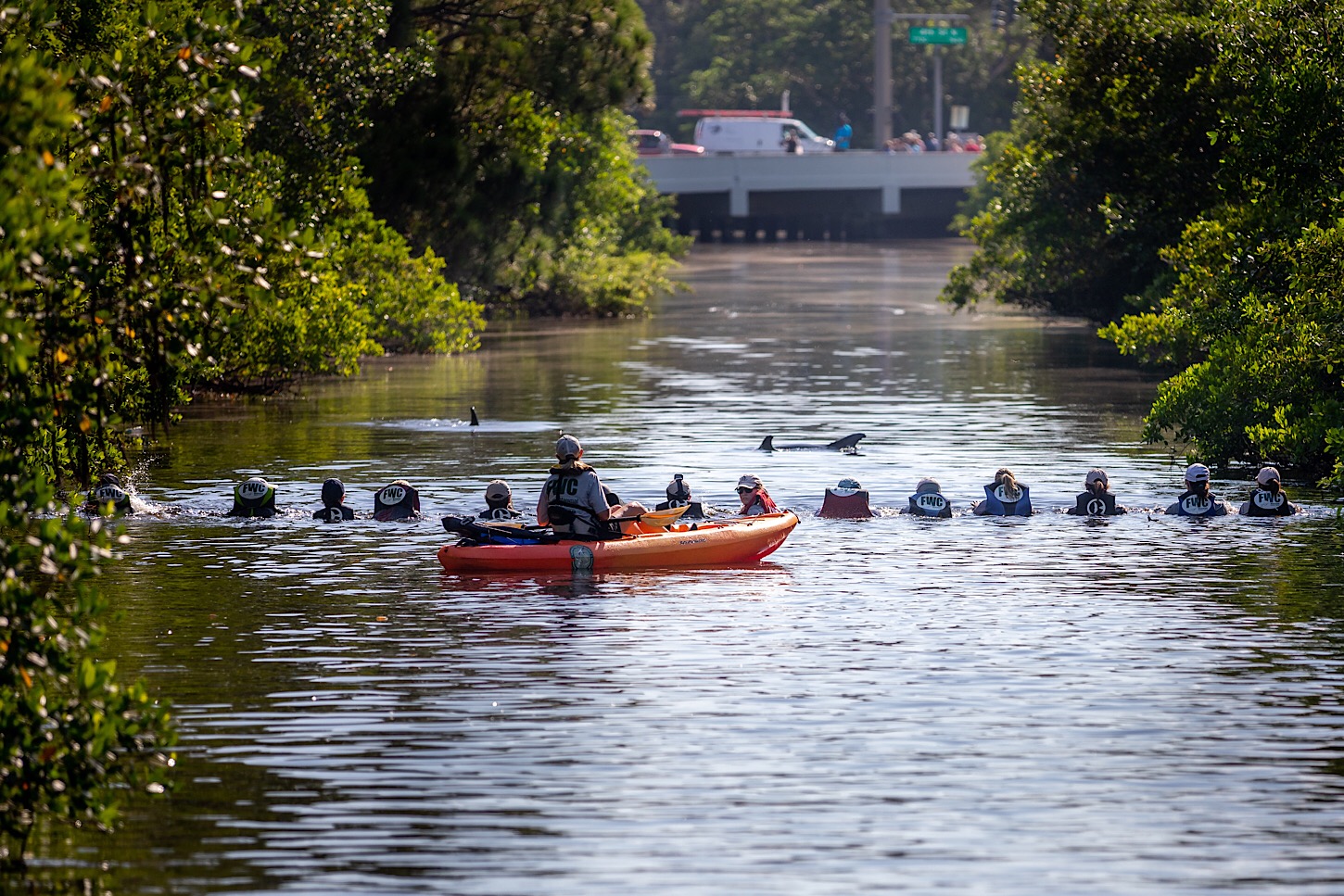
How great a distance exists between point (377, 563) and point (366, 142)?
2546cm

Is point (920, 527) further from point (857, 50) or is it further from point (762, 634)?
point (857, 50)

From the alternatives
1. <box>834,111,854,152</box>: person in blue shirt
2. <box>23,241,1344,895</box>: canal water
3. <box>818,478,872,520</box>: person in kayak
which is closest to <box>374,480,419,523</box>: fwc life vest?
<box>23,241,1344,895</box>: canal water

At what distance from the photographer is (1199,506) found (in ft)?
87.0

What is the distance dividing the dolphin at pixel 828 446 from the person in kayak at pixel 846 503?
5.51 metres

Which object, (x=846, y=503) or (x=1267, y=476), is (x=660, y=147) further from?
(x=1267, y=476)

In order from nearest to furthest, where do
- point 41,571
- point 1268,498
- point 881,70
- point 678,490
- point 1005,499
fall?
1. point 41,571
2. point 678,490
3. point 1268,498
4. point 1005,499
5. point 881,70

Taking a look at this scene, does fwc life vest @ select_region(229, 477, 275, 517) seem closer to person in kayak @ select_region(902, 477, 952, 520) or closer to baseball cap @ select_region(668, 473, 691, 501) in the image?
baseball cap @ select_region(668, 473, 691, 501)

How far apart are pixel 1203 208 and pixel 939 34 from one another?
7123 centimetres

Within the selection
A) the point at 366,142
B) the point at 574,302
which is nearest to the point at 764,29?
the point at 574,302

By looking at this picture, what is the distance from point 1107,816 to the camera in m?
13.4

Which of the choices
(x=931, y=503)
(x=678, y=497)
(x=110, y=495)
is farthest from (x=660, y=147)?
(x=678, y=497)

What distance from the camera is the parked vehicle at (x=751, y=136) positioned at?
10706 cm

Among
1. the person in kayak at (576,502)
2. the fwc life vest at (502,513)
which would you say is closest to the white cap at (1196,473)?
the person in kayak at (576,502)

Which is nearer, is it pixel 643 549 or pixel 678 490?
pixel 643 549
